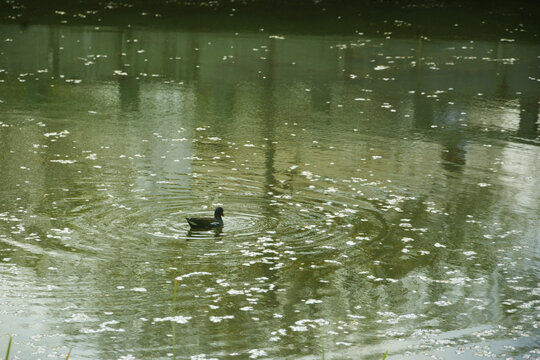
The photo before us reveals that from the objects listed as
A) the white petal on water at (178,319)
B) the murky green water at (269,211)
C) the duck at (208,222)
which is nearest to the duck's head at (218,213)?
the duck at (208,222)

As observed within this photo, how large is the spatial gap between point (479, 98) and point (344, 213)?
22.9 ft

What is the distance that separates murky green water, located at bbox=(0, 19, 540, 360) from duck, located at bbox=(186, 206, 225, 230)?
0.07m

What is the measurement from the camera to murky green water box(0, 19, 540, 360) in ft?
22.5

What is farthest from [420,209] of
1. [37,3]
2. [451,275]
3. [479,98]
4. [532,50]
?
[37,3]

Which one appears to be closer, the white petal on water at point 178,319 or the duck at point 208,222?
the white petal on water at point 178,319

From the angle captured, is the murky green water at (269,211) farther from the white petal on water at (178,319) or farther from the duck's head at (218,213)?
the duck's head at (218,213)

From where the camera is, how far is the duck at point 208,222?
8.77 meters

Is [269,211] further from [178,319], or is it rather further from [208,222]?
[178,319]

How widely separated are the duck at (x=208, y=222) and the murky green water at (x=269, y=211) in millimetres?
75

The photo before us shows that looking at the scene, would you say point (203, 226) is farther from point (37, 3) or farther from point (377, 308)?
point (37, 3)

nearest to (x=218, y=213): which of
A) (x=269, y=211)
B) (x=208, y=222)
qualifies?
(x=208, y=222)

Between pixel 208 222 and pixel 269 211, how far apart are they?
3.09 ft

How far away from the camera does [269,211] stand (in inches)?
376

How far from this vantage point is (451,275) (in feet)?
26.5
